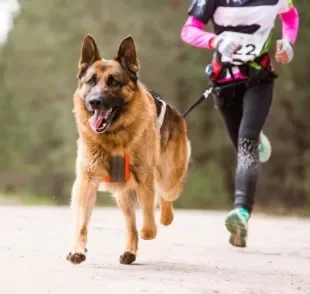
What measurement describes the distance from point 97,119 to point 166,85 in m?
21.5

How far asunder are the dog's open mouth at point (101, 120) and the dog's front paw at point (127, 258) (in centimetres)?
92

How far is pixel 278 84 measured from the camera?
25.3 metres

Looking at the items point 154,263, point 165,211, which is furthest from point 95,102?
point 165,211

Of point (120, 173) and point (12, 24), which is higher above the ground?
point (120, 173)

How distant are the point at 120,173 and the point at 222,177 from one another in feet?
72.4

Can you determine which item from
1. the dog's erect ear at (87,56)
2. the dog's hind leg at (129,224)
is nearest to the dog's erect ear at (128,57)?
the dog's erect ear at (87,56)

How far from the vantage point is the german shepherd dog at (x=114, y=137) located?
6391 millimetres

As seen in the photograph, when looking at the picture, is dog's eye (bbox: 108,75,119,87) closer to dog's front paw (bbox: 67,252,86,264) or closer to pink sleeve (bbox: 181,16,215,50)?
dog's front paw (bbox: 67,252,86,264)

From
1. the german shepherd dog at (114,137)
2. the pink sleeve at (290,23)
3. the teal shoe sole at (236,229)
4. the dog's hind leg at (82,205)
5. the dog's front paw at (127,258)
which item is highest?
the pink sleeve at (290,23)

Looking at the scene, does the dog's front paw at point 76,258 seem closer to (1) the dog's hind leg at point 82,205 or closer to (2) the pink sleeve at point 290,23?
(1) the dog's hind leg at point 82,205

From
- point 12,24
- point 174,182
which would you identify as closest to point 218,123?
point 12,24

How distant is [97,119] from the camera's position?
6402 mm

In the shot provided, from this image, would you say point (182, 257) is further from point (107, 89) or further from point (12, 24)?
point (12, 24)

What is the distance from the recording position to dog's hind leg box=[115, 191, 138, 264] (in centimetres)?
652
